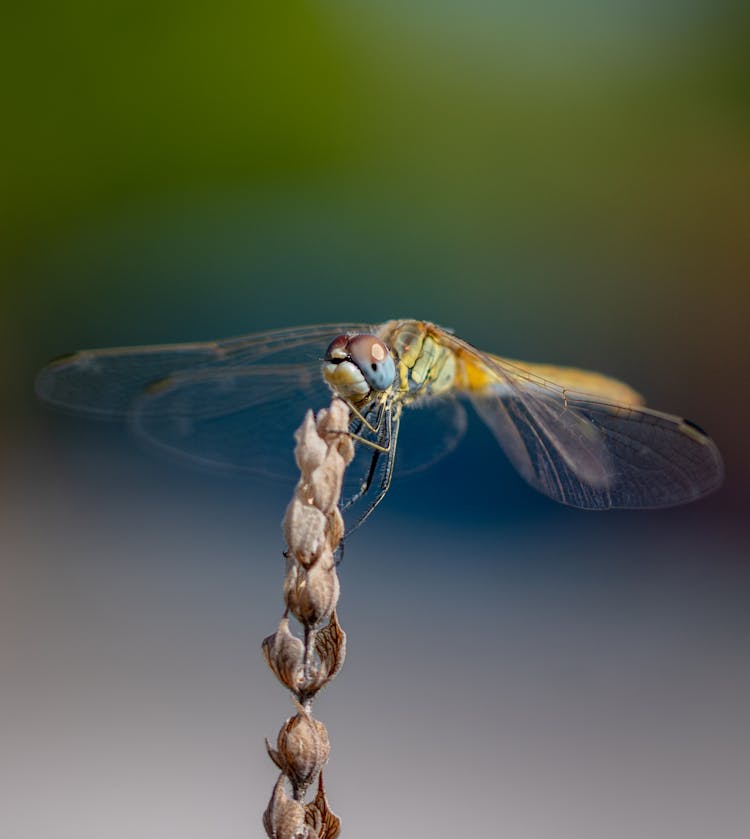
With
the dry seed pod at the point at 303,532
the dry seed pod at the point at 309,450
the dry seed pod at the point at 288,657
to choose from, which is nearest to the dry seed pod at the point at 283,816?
the dry seed pod at the point at 288,657

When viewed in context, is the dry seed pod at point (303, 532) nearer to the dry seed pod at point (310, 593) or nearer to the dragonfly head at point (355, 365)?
the dry seed pod at point (310, 593)

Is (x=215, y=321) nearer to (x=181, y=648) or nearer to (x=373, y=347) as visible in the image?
Result: (x=181, y=648)

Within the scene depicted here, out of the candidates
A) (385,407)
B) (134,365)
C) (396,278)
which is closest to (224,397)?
(134,365)

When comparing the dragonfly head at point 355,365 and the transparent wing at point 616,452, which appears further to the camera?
the transparent wing at point 616,452

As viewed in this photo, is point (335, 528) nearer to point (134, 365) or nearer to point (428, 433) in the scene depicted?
point (134, 365)

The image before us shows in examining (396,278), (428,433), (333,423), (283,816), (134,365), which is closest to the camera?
(283,816)

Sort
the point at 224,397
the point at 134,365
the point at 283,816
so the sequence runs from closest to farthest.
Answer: the point at 283,816, the point at 134,365, the point at 224,397
